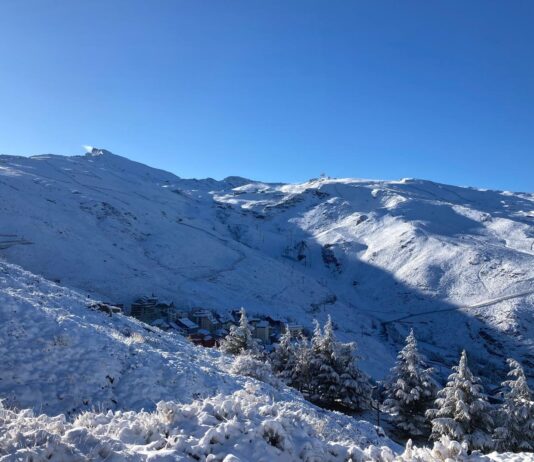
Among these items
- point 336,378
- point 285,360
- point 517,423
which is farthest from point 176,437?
point 285,360

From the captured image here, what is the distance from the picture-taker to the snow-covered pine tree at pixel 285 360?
123 feet

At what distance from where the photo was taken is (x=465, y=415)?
25312 mm

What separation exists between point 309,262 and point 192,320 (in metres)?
77.1

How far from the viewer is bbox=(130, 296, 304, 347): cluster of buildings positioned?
6475 cm

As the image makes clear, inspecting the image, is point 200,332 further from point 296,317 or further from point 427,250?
point 427,250

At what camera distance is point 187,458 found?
19.8 ft

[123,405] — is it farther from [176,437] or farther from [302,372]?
[302,372]

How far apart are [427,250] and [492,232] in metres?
40.0

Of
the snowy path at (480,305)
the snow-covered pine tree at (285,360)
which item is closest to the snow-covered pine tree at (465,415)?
the snow-covered pine tree at (285,360)

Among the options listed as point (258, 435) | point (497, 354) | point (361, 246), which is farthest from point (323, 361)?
point (361, 246)

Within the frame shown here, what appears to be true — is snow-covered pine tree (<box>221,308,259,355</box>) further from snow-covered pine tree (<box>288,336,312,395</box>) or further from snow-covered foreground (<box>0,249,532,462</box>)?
snow-covered foreground (<box>0,249,532,462</box>)

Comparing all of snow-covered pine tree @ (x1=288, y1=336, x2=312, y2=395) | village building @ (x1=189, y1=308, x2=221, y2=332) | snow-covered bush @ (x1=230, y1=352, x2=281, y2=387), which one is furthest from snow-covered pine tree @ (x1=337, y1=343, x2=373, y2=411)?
village building @ (x1=189, y1=308, x2=221, y2=332)

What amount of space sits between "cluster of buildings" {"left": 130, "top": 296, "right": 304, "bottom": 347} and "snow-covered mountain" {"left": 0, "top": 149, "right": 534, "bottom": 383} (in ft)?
14.0

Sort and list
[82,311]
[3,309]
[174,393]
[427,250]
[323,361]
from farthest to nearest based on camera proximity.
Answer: [427,250]
[323,361]
[82,311]
[3,309]
[174,393]
